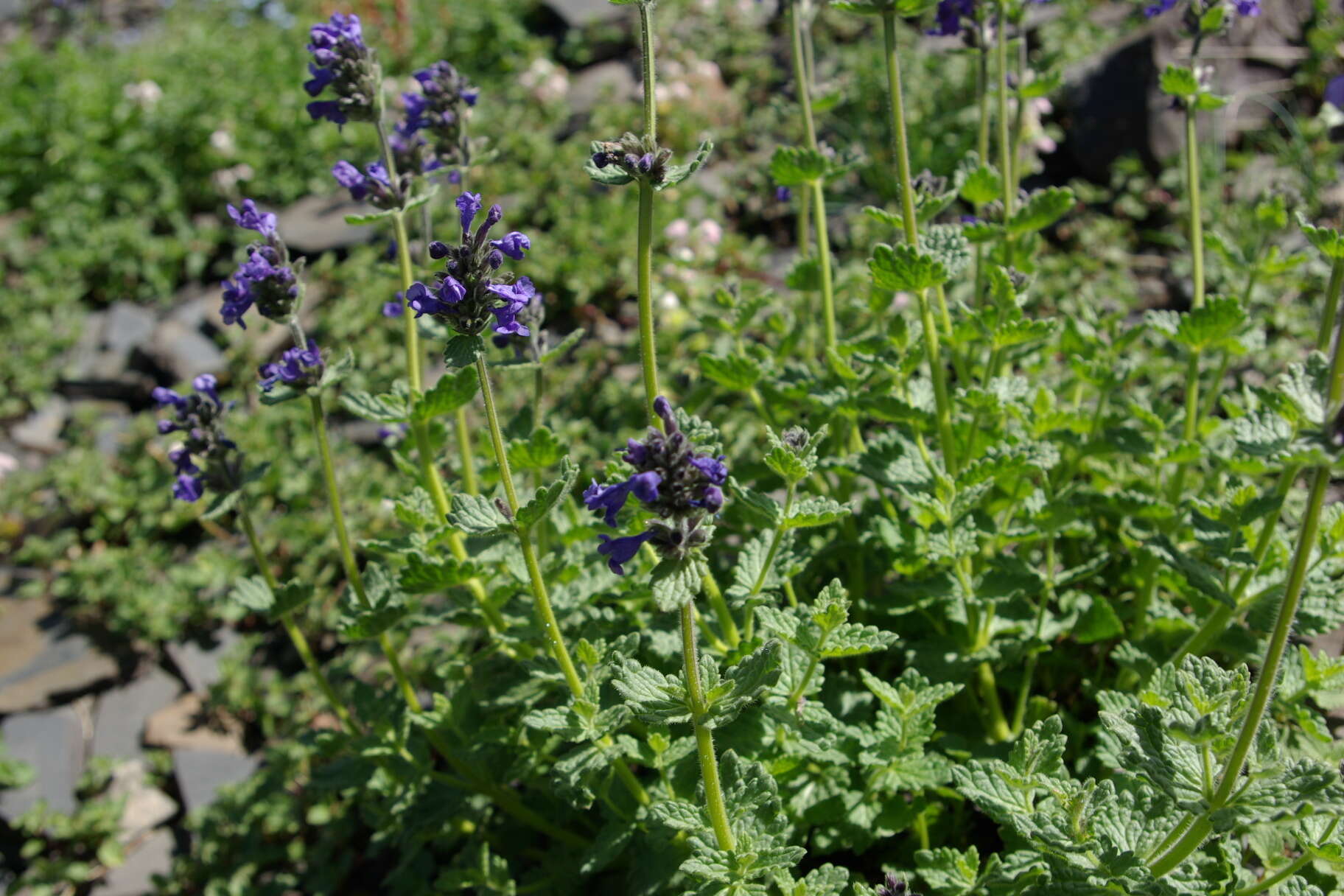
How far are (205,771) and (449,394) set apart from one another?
3.04 meters

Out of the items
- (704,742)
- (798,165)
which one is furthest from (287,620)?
(798,165)

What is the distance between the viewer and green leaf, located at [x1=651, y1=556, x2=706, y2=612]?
1.90 meters

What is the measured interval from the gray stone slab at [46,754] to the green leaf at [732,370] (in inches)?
157

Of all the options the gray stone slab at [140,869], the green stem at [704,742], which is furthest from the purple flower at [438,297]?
the gray stone slab at [140,869]

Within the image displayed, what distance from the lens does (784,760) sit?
254 cm

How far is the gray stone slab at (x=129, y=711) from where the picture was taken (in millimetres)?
5020

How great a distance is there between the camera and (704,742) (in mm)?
Answer: 2139

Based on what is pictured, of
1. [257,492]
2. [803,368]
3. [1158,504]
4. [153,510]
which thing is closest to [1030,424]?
Result: [1158,504]

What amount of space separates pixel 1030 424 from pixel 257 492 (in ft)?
14.1

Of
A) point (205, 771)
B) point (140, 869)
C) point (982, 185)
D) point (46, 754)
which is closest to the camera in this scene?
point (982, 185)

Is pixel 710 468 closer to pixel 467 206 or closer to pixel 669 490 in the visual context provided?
pixel 669 490

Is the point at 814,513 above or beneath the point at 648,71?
beneath

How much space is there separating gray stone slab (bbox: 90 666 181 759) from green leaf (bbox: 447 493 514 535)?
3766mm

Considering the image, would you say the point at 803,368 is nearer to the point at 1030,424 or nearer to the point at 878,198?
the point at 1030,424
